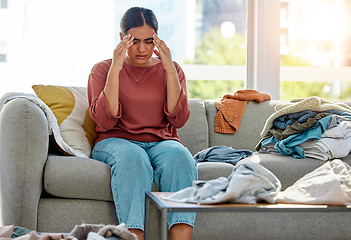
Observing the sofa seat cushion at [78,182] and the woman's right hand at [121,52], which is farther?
the woman's right hand at [121,52]

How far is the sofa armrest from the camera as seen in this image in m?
2.32

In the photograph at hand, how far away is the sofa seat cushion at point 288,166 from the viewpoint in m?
2.68

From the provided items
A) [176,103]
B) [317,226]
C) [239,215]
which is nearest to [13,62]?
[176,103]

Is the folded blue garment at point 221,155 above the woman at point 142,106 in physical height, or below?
below

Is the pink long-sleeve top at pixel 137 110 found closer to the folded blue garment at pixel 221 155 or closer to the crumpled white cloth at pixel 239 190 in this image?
the folded blue garment at pixel 221 155

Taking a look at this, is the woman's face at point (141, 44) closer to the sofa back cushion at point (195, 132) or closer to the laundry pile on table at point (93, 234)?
the sofa back cushion at point (195, 132)

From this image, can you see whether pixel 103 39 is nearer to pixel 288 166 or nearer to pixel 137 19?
pixel 137 19

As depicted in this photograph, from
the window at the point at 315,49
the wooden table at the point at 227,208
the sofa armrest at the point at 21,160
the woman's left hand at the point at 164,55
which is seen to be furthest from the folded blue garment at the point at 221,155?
the window at the point at 315,49

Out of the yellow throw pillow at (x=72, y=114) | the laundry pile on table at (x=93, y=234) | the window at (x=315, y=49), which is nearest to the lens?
the laundry pile on table at (x=93, y=234)

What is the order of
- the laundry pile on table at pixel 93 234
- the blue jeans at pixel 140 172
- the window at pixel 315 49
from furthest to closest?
the window at pixel 315 49
the blue jeans at pixel 140 172
the laundry pile on table at pixel 93 234

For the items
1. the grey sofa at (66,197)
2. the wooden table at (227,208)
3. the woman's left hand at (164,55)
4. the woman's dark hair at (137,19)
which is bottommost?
the grey sofa at (66,197)

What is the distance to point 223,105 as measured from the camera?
11.3ft

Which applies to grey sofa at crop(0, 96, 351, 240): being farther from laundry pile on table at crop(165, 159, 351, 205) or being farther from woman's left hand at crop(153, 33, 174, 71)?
laundry pile on table at crop(165, 159, 351, 205)

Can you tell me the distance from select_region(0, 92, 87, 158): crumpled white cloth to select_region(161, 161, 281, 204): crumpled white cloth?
41.6 inches
